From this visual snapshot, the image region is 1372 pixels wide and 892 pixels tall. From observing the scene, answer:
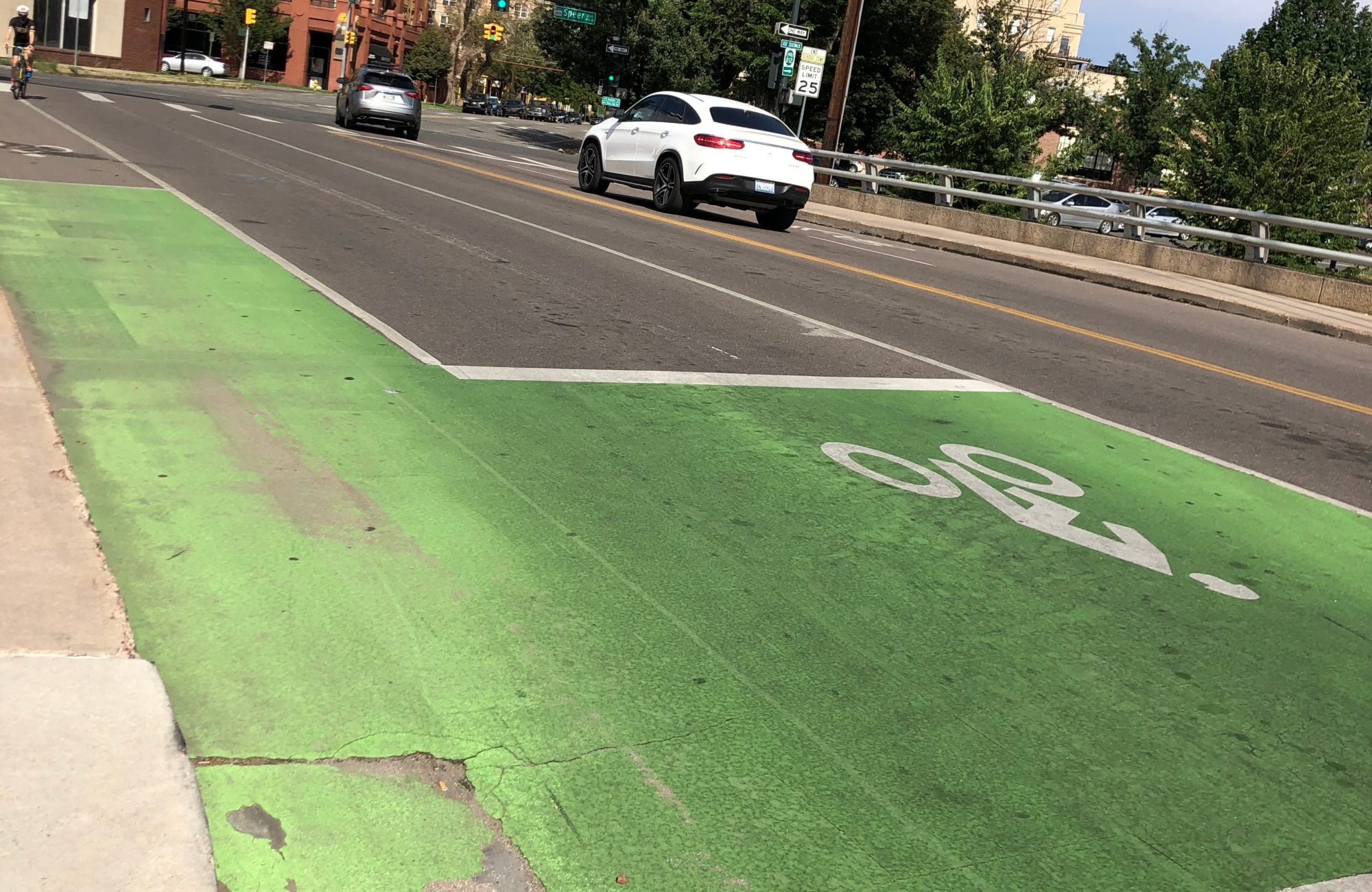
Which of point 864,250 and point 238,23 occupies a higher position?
point 238,23

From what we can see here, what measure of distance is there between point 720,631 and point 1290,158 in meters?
25.7

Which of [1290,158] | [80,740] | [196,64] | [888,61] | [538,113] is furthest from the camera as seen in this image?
[538,113]

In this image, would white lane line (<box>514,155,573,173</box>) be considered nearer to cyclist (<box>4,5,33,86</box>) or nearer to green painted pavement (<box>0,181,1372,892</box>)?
cyclist (<box>4,5,33,86</box>)

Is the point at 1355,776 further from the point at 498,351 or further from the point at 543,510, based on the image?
the point at 498,351

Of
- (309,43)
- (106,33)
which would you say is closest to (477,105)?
(309,43)

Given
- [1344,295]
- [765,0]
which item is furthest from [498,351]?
[765,0]

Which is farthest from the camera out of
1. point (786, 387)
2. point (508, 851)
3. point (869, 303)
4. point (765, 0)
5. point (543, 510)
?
point (765, 0)

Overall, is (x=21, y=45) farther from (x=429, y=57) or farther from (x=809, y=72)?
(x=429, y=57)

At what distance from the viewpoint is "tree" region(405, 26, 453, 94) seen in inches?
3738

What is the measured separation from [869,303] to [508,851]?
995cm

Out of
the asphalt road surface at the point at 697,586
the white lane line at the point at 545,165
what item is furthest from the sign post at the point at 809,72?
the asphalt road surface at the point at 697,586

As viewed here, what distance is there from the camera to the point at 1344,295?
698 inches

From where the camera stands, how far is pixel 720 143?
18859 mm

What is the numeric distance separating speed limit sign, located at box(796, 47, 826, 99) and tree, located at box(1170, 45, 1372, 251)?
8329 millimetres
